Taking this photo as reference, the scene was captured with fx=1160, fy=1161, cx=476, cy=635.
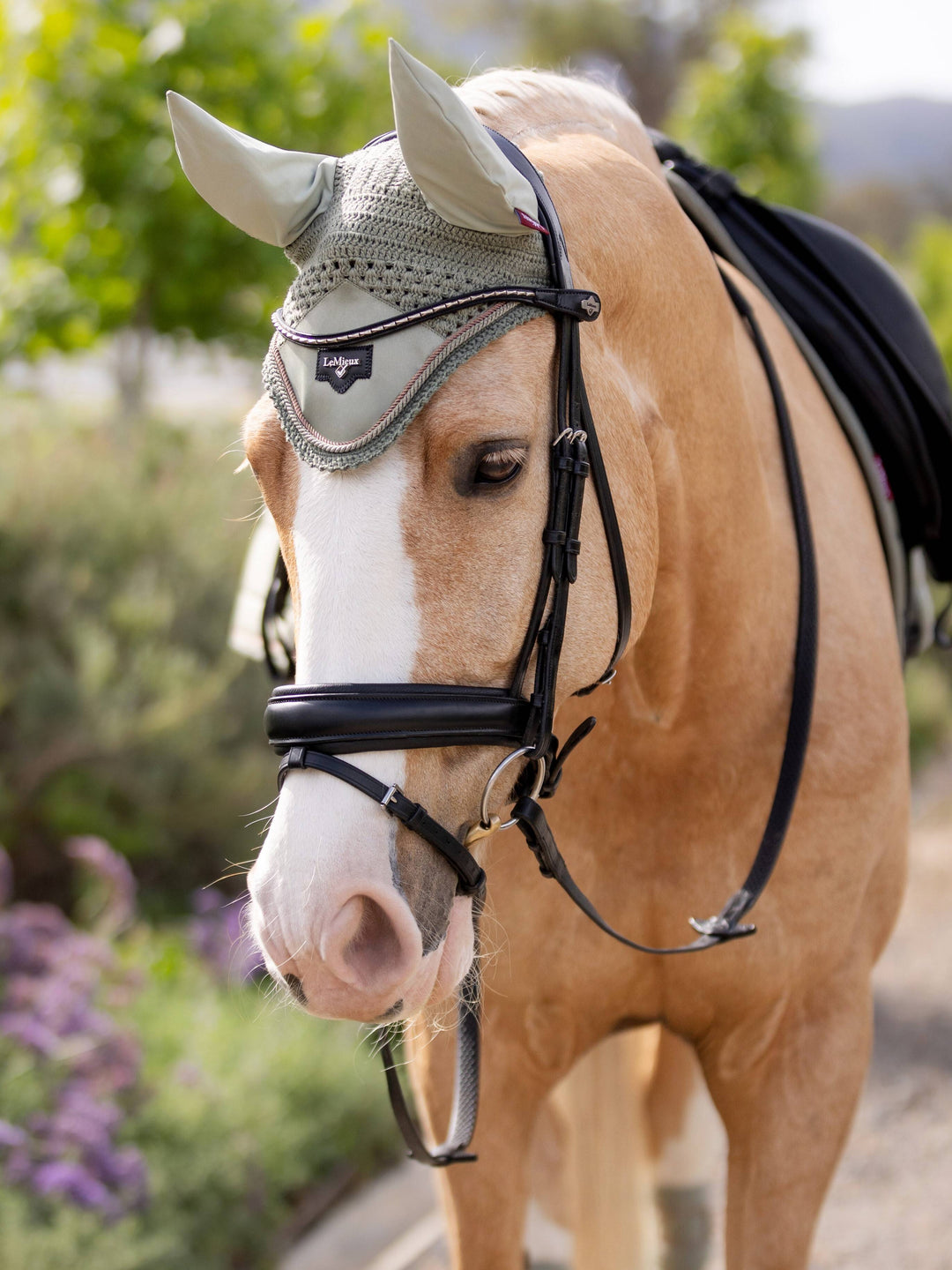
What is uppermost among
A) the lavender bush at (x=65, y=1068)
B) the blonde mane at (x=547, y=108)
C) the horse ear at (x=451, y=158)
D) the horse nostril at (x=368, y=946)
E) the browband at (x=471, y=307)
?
the blonde mane at (x=547, y=108)

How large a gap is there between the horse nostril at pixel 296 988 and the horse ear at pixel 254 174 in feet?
2.74

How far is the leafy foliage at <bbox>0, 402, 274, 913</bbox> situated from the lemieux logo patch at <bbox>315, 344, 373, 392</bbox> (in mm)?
2831

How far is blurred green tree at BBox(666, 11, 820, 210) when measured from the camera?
8.06 m

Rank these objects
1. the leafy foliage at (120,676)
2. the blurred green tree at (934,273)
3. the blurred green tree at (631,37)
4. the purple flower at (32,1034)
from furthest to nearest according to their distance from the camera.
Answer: the blurred green tree at (631,37)
the blurred green tree at (934,273)
the leafy foliage at (120,676)
the purple flower at (32,1034)

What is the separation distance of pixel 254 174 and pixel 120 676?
3303 mm

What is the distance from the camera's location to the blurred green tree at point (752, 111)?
8.06 metres

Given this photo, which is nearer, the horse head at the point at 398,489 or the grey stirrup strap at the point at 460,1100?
the horse head at the point at 398,489

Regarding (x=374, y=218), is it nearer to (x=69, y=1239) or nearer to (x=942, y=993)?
(x=69, y=1239)

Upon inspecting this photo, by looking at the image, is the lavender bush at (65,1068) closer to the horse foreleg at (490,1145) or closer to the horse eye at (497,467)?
the horse foreleg at (490,1145)

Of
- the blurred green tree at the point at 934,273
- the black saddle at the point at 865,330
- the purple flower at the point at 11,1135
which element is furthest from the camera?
the blurred green tree at the point at 934,273

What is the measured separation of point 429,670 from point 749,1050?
1.05 metres

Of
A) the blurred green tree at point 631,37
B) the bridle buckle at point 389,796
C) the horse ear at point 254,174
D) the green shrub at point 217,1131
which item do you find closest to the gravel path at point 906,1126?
the green shrub at point 217,1131

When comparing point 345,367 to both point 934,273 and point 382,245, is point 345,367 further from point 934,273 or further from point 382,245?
point 934,273

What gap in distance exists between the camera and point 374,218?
1.27 m
